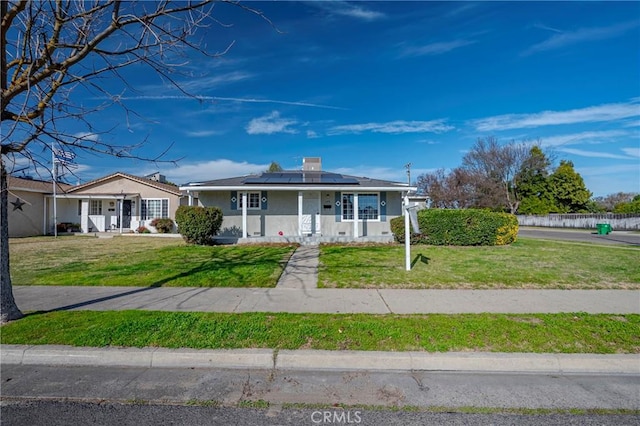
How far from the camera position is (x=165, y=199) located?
25.1m

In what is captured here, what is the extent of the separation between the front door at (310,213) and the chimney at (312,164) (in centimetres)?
588

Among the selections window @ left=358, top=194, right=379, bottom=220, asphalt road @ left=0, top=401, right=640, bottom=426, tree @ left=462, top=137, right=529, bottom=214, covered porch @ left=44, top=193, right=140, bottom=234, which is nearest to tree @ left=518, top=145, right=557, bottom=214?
tree @ left=462, top=137, right=529, bottom=214

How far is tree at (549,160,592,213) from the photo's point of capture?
41.9m

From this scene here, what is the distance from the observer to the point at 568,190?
41969 mm

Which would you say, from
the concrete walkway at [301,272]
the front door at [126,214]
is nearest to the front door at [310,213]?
the concrete walkway at [301,272]

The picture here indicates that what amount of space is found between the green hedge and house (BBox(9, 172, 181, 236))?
18867 millimetres

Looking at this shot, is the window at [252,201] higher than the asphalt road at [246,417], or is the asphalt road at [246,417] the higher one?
the window at [252,201]

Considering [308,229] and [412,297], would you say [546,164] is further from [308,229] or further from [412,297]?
[412,297]

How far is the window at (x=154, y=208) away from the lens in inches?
984

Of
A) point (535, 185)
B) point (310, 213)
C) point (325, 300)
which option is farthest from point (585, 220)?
point (325, 300)

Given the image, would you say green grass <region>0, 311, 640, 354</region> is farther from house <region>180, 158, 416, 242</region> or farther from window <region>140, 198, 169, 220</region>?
window <region>140, 198, 169, 220</region>

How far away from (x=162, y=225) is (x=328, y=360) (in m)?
23.0

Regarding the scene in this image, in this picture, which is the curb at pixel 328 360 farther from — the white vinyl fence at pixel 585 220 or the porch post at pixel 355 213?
the white vinyl fence at pixel 585 220

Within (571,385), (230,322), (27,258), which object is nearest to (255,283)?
(230,322)
